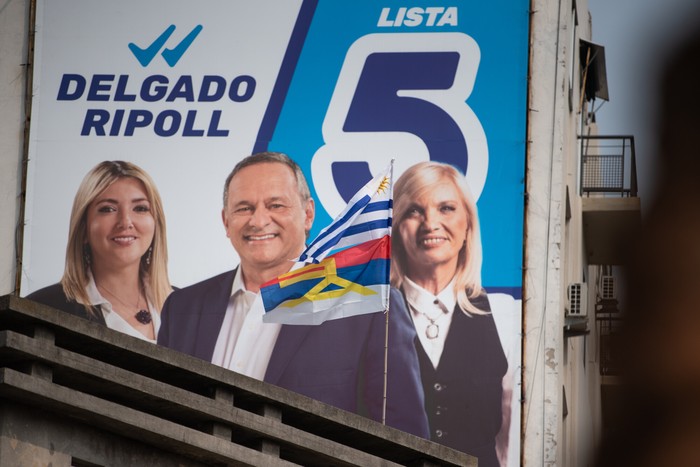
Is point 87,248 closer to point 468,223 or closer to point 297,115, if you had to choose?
point 297,115

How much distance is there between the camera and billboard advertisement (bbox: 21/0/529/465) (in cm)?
2930

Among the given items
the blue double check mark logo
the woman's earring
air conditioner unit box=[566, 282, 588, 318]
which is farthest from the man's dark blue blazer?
the blue double check mark logo

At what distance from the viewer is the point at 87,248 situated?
30875 millimetres

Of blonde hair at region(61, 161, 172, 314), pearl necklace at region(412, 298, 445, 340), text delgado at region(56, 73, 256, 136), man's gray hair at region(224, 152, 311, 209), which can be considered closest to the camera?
pearl necklace at region(412, 298, 445, 340)

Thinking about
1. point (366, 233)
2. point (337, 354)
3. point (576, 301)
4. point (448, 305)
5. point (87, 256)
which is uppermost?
point (87, 256)

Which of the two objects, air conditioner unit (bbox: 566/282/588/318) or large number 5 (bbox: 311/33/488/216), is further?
large number 5 (bbox: 311/33/488/216)

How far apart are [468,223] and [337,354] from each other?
4.03 metres

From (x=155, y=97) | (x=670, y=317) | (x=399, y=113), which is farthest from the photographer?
(x=155, y=97)

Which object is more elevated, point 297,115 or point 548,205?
point 297,115

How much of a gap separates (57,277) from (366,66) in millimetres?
8511

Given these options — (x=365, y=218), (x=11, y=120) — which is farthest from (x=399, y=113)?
(x=11, y=120)

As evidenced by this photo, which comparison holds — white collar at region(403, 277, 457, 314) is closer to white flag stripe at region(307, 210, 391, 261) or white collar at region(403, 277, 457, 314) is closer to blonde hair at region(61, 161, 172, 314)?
blonde hair at region(61, 161, 172, 314)

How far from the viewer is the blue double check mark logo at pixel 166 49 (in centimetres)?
3170

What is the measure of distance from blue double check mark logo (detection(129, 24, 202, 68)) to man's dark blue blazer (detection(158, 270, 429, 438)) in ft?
18.8
